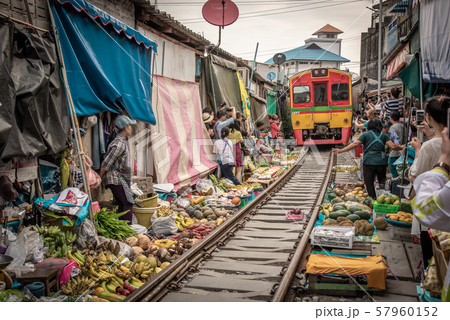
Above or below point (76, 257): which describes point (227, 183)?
above

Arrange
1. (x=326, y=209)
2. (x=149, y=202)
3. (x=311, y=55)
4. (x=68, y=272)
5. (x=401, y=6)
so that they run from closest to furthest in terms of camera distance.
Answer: (x=68, y=272) < (x=149, y=202) < (x=326, y=209) < (x=401, y=6) < (x=311, y=55)

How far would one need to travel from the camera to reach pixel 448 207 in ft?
7.54

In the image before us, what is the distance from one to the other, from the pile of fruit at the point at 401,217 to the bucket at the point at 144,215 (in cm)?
397

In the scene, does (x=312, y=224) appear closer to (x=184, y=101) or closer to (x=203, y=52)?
(x=184, y=101)

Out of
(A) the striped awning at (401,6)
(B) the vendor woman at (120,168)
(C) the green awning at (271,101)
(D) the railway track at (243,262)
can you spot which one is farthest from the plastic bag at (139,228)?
(C) the green awning at (271,101)

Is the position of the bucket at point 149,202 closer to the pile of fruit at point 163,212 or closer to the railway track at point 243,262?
the pile of fruit at point 163,212

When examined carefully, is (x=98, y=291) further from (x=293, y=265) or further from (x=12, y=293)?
(x=293, y=265)

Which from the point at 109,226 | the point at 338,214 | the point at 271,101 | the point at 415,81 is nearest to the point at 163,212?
the point at 109,226

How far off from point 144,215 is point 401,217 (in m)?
4.26

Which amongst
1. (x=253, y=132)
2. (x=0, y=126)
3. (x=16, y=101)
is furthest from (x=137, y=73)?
(x=253, y=132)

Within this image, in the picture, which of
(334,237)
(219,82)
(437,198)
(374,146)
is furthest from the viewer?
(219,82)

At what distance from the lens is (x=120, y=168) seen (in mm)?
6859

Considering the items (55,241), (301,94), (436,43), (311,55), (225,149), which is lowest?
(55,241)

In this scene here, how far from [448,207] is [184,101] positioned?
9.02m
